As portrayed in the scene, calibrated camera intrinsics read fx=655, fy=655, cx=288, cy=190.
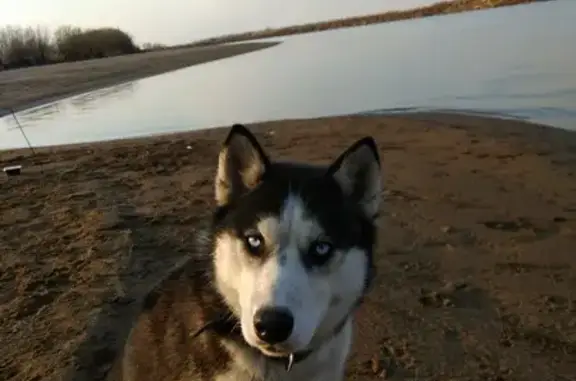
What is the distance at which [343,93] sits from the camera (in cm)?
2111

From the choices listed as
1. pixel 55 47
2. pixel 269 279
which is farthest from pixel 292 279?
pixel 55 47

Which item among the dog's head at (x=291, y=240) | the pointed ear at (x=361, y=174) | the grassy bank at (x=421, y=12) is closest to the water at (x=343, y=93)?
the pointed ear at (x=361, y=174)

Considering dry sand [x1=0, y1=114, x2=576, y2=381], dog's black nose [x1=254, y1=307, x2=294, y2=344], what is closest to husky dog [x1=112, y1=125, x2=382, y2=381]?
dog's black nose [x1=254, y1=307, x2=294, y2=344]

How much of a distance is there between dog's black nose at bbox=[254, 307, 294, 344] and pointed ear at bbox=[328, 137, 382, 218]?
1002mm

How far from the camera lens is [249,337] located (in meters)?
2.86

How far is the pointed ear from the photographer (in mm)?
3523

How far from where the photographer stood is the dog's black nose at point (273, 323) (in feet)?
8.93

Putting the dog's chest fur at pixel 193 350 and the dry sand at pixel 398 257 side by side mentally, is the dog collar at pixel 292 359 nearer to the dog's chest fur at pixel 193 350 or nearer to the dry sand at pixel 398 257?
the dog's chest fur at pixel 193 350

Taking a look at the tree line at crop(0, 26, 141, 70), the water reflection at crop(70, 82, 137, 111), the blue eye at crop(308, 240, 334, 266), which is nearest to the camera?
the blue eye at crop(308, 240, 334, 266)

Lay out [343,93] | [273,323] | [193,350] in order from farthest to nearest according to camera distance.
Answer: [343,93] → [193,350] → [273,323]

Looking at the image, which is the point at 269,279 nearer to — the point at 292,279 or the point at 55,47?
the point at 292,279

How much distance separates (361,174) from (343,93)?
1780 cm

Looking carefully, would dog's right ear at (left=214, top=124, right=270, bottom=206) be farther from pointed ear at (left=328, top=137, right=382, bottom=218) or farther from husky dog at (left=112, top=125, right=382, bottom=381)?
pointed ear at (left=328, top=137, right=382, bottom=218)

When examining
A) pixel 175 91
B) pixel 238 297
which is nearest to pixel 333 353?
pixel 238 297
